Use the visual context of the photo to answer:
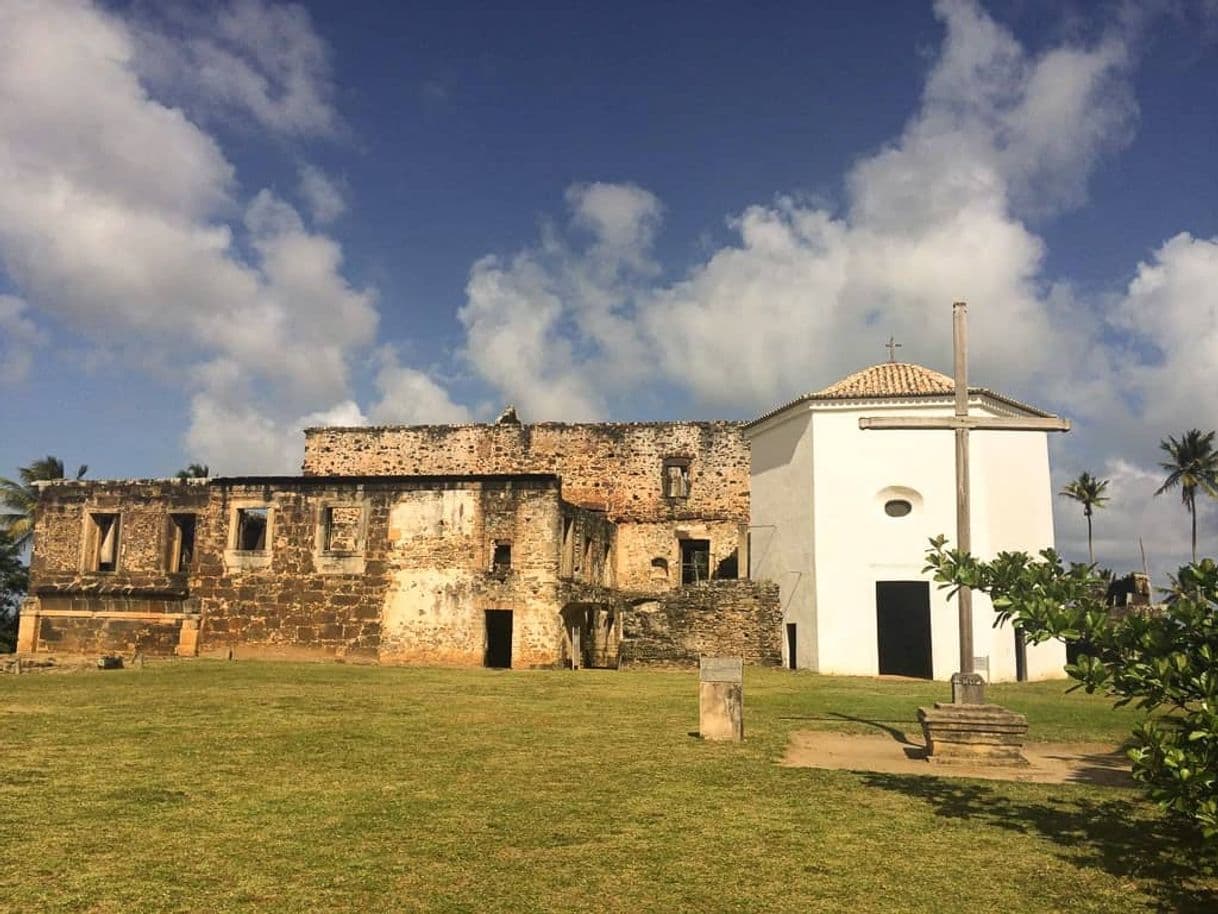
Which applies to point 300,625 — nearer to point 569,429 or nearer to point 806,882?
point 569,429

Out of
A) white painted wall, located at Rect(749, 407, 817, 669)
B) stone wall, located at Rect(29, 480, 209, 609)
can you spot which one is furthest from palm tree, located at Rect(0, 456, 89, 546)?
white painted wall, located at Rect(749, 407, 817, 669)

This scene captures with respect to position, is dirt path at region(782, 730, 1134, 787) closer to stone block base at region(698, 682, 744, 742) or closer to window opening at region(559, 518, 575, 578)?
stone block base at region(698, 682, 744, 742)

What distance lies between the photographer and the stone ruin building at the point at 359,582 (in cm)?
2289

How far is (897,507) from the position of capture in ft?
75.2

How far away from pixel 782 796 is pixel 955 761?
261 cm

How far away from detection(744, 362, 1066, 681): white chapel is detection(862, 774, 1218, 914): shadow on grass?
49.2ft

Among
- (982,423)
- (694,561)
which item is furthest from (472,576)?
(982,423)

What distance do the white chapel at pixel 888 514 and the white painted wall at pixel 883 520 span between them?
25 mm

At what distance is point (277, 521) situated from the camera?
24.1 meters

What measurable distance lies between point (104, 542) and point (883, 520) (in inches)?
826

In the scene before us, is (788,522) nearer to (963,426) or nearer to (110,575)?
(963,426)

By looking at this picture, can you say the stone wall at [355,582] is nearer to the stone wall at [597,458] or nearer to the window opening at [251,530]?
the window opening at [251,530]

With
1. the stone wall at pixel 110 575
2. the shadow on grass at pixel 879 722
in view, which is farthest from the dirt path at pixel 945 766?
the stone wall at pixel 110 575

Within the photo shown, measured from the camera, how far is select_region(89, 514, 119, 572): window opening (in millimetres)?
25375
